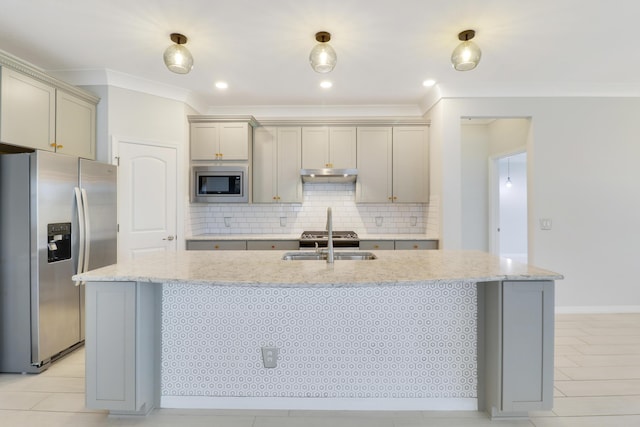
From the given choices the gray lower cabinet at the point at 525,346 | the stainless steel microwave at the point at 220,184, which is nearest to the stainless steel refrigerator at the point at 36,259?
the stainless steel microwave at the point at 220,184

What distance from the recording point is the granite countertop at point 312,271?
5.67ft

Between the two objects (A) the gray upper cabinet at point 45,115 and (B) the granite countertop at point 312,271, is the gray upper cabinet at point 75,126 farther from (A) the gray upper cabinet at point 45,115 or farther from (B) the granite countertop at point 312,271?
(B) the granite countertop at point 312,271

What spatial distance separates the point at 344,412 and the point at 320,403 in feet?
0.50

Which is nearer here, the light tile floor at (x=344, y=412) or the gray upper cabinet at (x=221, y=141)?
the light tile floor at (x=344, y=412)

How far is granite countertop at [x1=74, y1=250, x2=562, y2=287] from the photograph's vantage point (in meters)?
1.73

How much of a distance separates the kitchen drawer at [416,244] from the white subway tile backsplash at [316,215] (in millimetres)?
573

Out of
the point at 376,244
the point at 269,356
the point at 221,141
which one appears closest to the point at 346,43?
the point at 221,141

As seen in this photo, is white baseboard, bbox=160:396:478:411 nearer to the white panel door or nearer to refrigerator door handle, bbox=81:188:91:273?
refrigerator door handle, bbox=81:188:91:273

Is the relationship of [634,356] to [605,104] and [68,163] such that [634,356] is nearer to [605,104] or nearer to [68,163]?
[605,104]

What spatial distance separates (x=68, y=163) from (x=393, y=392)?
3.06 m

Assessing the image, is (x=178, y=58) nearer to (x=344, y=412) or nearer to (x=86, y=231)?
(x=86, y=231)

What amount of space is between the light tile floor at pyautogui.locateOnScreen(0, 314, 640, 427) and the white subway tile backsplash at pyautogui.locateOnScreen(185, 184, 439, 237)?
2.32m

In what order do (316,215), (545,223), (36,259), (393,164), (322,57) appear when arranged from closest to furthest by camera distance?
1. (322,57)
2. (36,259)
3. (545,223)
4. (393,164)
5. (316,215)

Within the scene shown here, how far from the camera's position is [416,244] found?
4160mm
